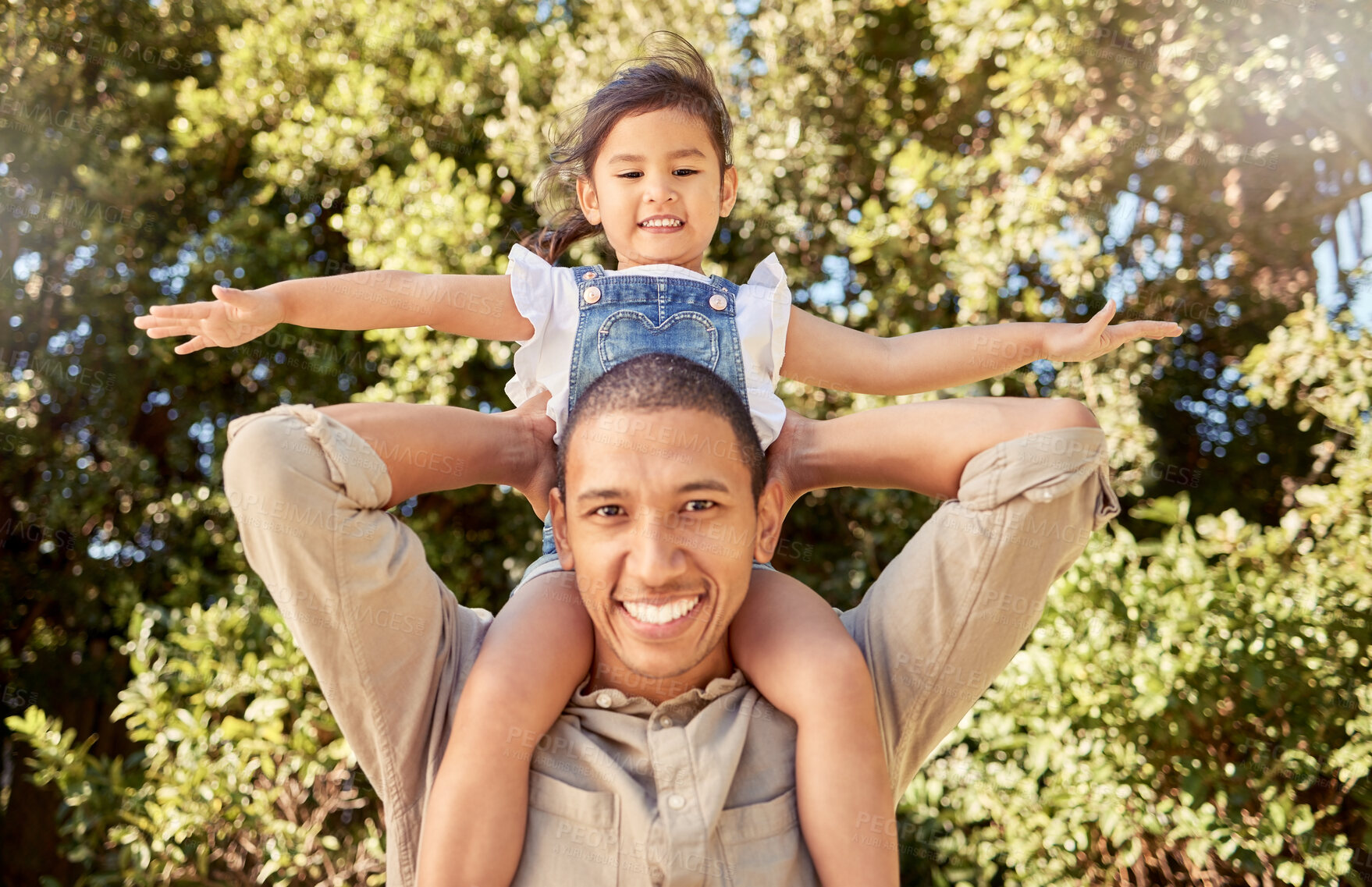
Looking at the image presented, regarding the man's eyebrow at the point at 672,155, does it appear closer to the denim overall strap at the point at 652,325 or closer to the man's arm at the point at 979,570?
the denim overall strap at the point at 652,325

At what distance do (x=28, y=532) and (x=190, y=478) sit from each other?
86 centimetres

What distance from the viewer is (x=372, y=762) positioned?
1586mm

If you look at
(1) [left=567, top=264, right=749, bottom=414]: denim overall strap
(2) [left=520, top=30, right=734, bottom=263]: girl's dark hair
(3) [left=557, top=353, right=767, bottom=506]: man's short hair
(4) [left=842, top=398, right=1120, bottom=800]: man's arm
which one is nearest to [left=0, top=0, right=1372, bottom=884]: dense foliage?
(2) [left=520, top=30, right=734, bottom=263]: girl's dark hair

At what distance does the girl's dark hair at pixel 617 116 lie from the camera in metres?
2.05

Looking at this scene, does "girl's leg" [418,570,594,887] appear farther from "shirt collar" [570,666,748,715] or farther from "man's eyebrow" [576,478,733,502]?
"man's eyebrow" [576,478,733,502]

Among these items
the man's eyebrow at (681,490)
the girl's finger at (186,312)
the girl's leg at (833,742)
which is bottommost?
the girl's leg at (833,742)

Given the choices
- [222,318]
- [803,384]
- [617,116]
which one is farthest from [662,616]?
[803,384]

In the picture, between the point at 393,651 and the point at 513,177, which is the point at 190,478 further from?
the point at 393,651

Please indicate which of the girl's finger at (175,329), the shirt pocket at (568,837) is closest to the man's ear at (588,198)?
the girl's finger at (175,329)

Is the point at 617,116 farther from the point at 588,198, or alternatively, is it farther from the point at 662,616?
the point at 662,616

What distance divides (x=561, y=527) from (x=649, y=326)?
1.40 ft

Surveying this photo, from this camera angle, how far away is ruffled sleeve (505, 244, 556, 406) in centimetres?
191

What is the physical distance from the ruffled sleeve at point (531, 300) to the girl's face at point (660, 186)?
17cm

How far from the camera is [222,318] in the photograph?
5.35 ft
